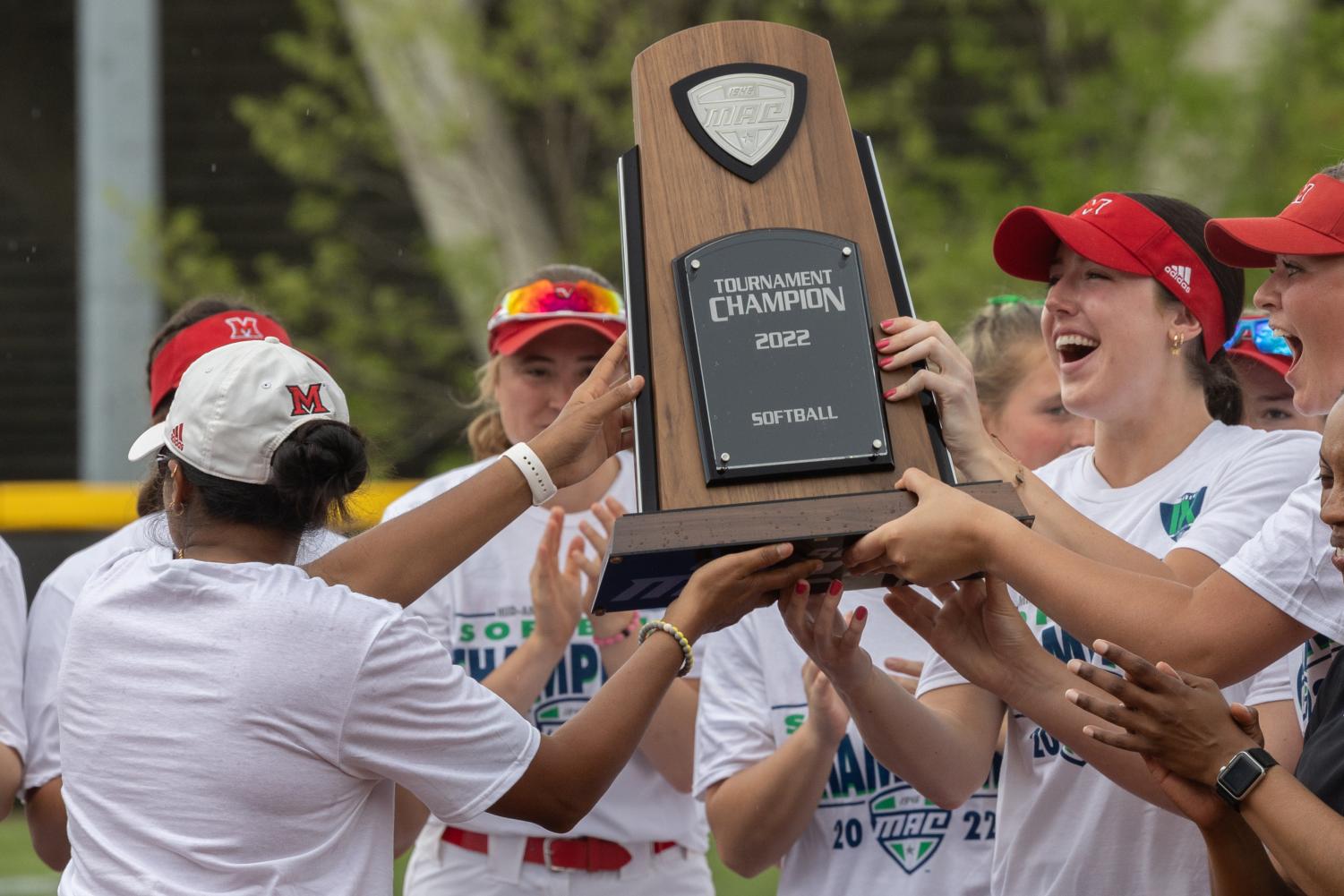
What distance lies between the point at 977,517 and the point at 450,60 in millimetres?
8260

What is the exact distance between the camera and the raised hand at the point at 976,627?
9.27ft

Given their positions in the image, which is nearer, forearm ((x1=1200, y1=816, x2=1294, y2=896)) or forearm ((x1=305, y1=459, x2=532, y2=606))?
forearm ((x1=1200, y1=816, x2=1294, y2=896))

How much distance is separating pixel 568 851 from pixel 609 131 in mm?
7401

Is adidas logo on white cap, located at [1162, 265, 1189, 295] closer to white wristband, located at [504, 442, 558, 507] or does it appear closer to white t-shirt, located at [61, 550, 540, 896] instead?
white wristband, located at [504, 442, 558, 507]

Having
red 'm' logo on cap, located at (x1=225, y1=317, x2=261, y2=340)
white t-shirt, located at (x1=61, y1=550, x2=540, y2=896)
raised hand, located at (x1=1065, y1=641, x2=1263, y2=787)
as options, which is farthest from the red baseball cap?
red 'm' logo on cap, located at (x1=225, y1=317, x2=261, y2=340)

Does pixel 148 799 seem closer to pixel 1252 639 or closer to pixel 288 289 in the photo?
pixel 1252 639

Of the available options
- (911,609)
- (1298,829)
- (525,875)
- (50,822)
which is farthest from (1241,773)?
(50,822)

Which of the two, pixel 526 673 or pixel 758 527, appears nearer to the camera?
pixel 758 527

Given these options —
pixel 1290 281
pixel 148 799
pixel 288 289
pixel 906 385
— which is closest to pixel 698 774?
pixel 906 385

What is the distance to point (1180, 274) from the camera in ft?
10.0

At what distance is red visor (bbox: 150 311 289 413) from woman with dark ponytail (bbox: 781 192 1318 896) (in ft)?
5.14

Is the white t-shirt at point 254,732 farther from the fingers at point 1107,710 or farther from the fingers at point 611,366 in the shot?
the fingers at point 1107,710

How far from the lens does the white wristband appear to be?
282cm

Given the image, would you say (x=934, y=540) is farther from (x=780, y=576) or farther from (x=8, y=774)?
(x=8, y=774)
